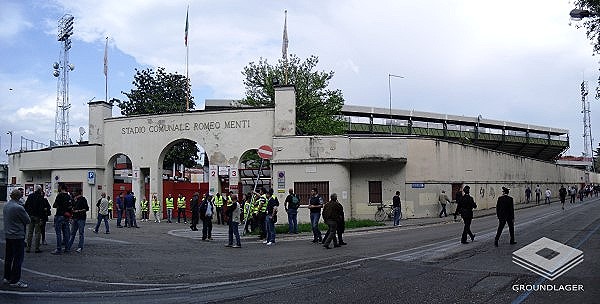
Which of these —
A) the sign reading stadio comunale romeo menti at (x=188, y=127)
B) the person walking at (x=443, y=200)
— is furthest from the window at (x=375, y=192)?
the sign reading stadio comunale romeo menti at (x=188, y=127)

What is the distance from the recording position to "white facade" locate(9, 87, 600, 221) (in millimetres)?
27438

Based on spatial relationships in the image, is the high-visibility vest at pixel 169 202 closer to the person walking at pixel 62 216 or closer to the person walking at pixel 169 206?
the person walking at pixel 169 206

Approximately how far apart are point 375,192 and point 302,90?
17.9 metres

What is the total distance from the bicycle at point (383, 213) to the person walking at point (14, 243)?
20061 millimetres

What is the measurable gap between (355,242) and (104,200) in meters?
10.3

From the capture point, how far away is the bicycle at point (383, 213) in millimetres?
27969

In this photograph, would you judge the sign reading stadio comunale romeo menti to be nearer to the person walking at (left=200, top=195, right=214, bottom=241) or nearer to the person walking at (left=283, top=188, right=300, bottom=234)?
the person walking at (left=283, top=188, right=300, bottom=234)

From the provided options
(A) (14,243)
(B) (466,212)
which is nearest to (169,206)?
(B) (466,212)

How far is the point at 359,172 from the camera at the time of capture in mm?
28734

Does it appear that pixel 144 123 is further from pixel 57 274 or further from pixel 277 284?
pixel 277 284

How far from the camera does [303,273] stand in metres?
11.1

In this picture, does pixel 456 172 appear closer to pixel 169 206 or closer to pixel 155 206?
pixel 169 206

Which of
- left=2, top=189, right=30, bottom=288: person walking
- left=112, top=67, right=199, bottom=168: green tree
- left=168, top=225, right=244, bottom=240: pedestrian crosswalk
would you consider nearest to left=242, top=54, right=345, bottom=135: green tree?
left=112, top=67, right=199, bottom=168: green tree

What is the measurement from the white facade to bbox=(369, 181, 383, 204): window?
0.73 ft
